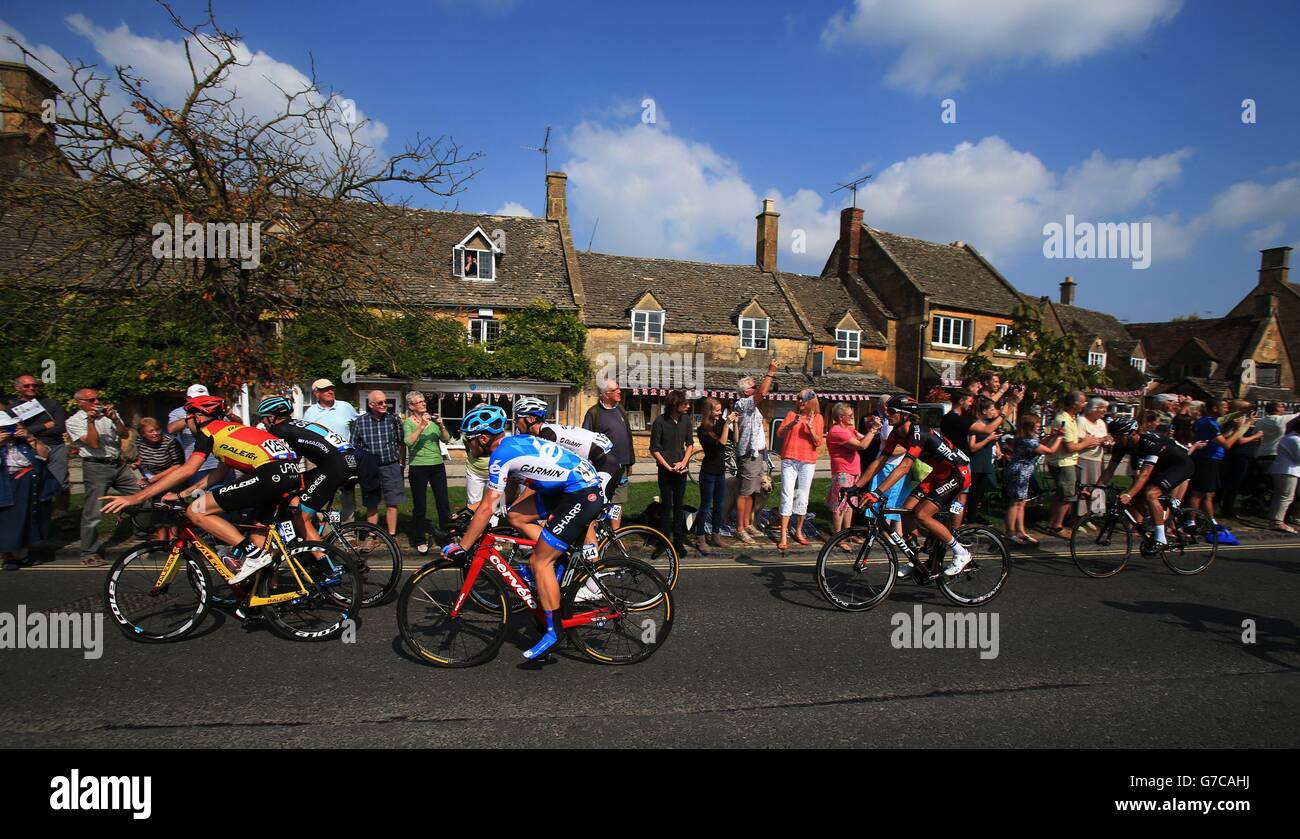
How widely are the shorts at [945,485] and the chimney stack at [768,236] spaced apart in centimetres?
2743

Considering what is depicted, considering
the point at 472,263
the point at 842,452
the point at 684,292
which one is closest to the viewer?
the point at 842,452

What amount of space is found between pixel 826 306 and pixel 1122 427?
980 inches

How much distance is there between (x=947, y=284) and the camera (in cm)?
3422

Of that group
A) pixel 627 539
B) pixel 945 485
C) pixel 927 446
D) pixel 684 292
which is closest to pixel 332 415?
pixel 627 539

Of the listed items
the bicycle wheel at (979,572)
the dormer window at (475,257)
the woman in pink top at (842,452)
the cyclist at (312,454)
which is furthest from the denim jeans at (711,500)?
the dormer window at (475,257)

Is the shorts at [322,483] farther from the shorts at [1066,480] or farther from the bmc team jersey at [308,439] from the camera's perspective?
the shorts at [1066,480]

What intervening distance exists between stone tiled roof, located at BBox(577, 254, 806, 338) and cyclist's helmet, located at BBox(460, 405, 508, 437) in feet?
69.2

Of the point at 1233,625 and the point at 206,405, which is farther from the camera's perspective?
the point at 1233,625

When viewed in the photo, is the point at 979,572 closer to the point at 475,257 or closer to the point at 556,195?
the point at 475,257

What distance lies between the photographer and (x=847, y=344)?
103 feet

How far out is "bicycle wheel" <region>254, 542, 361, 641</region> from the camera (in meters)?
5.39

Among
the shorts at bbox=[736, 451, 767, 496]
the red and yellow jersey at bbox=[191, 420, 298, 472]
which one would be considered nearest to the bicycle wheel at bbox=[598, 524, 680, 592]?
the shorts at bbox=[736, 451, 767, 496]

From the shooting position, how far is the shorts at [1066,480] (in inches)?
386
